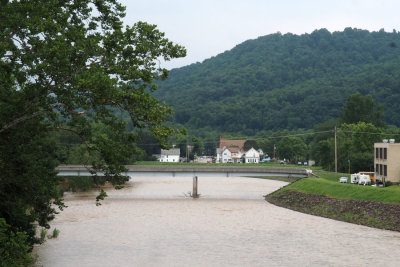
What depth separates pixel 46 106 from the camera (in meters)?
20.3

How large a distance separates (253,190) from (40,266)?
60.8 metres

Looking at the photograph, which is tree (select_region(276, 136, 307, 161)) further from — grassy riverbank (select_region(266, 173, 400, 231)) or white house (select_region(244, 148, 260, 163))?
grassy riverbank (select_region(266, 173, 400, 231))

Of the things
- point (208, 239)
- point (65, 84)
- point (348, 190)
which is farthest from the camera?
point (348, 190)

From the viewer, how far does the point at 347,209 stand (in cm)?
5159

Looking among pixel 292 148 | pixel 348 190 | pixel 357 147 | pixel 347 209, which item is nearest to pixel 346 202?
pixel 347 209

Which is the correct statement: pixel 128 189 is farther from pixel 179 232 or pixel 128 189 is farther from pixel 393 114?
pixel 393 114

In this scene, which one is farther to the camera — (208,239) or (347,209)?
(347,209)

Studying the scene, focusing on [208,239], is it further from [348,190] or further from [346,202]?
[348,190]

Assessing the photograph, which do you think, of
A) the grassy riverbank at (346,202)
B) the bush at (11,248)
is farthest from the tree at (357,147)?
the bush at (11,248)

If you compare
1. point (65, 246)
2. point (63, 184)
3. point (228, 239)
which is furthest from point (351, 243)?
point (63, 184)

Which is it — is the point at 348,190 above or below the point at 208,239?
above

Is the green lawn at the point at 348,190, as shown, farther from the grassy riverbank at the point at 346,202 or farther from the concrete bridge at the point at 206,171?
the concrete bridge at the point at 206,171

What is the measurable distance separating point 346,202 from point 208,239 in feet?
63.7

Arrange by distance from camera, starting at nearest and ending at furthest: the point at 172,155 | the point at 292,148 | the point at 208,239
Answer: the point at 208,239
the point at 292,148
the point at 172,155
